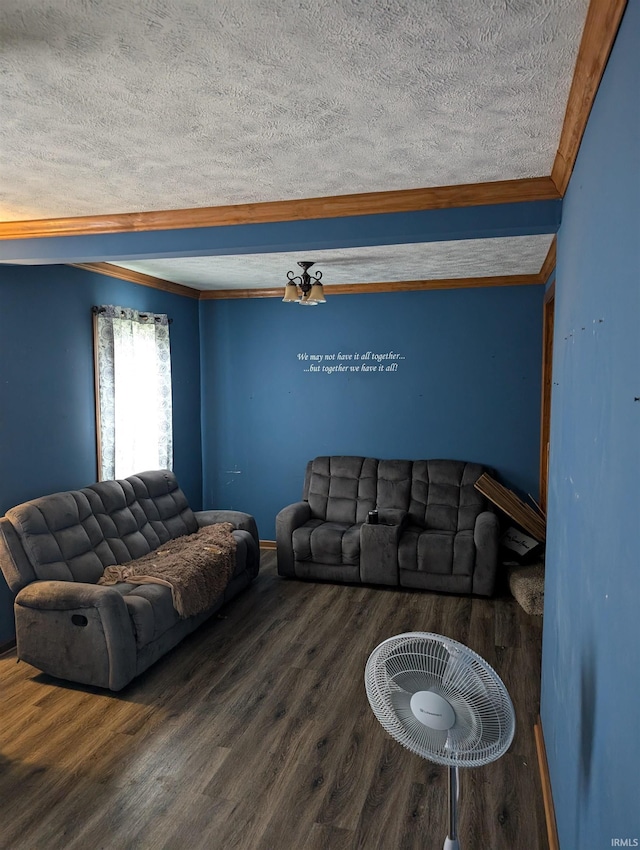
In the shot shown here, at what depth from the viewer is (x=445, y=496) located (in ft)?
17.7

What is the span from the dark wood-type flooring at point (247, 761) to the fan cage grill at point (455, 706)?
0.99m

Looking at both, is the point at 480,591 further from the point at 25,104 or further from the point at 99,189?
the point at 25,104

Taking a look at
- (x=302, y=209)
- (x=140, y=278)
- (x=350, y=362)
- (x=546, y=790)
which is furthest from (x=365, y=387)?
(x=546, y=790)

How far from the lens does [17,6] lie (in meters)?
1.40

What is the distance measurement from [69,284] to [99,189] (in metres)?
1.75

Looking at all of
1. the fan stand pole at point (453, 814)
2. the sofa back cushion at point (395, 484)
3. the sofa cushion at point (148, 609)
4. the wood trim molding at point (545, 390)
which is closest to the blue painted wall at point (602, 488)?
the fan stand pole at point (453, 814)

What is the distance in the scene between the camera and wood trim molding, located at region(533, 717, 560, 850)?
2.22 m

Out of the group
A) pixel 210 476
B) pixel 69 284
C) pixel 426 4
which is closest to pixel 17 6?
pixel 426 4

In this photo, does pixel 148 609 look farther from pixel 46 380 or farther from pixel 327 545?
pixel 327 545

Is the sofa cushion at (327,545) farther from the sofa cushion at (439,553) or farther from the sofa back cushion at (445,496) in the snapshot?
the sofa back cushion at (445,496)

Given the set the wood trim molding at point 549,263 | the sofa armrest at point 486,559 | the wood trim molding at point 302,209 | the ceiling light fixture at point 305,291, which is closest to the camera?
the wood trim molding at point 302,209

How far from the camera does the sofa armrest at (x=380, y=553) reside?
500 centimetres

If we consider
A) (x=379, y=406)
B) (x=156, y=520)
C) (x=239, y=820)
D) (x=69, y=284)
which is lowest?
(x=239, y=820)

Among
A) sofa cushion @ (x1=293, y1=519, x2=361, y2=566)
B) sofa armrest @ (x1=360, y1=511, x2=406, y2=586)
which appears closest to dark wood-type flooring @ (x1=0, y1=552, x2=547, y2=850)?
sofa armrest @ (x1=360, y1=511, x2=406, y2=586)
